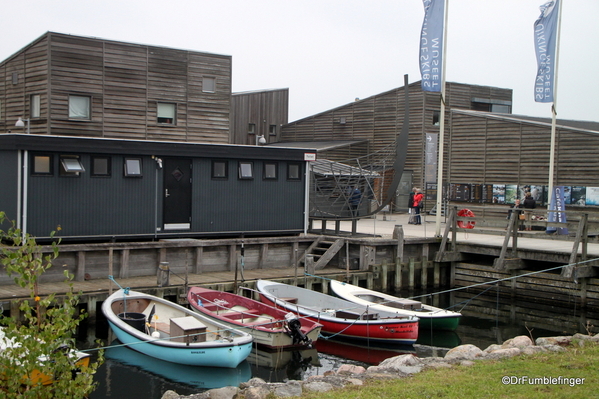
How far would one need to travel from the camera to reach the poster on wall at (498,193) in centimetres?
3372

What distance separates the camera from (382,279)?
23.4 meters

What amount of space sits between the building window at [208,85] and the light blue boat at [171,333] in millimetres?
16306

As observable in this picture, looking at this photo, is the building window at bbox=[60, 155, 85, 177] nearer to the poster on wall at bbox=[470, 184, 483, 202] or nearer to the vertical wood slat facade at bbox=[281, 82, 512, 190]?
the vertical wood slat facade at bbox=[281, 82, 512, 190]

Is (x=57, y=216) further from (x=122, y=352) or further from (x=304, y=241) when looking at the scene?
(x=304, y=241)

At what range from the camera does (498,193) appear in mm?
33906

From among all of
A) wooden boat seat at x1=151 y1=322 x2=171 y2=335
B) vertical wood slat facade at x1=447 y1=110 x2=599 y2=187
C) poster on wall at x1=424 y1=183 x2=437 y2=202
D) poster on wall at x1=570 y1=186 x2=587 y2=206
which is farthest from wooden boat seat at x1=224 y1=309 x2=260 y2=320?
poster on wall at x1=424 y1=183 x2=437 y2=202

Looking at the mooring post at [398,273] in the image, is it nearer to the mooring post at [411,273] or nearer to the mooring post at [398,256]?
the mooring post at [398,256]

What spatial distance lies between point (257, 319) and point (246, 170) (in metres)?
7.08

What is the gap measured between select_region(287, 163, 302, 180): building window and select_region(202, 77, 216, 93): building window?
9.55m

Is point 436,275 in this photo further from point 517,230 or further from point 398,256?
point 517,230

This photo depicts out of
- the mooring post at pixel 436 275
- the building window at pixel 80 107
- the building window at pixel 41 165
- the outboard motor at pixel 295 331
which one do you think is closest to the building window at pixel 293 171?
the mooring post at pixel 436 275

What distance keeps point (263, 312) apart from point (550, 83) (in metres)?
17.0

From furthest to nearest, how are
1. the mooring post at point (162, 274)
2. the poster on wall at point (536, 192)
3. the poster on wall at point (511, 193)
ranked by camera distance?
the poster on wall at point (511, 193), the poster on wall at point (536, 192), the mooring post at point (162, 274)

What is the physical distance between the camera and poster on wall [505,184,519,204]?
3309 cm
